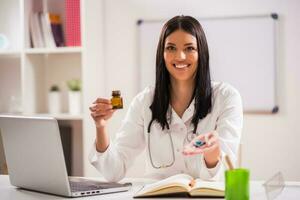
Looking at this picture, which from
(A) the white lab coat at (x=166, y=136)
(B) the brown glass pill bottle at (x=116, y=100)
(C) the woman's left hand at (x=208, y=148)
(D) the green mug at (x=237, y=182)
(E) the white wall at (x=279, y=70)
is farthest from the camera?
(E) the white wall at (x=279, y=70)

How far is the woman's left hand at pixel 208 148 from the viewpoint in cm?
159

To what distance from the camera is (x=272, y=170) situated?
137 inches

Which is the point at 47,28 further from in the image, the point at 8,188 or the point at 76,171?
the point at 8,188

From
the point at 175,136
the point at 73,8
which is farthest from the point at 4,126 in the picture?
the point at 73,8

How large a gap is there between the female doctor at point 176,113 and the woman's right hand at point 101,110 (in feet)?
0.25

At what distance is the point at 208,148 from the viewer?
1.66 meters

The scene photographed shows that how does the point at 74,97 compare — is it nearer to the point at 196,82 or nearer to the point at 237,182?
the point at 196,82

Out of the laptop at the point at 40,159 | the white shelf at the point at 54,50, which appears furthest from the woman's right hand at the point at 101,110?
the white shelf at the point at 54,50

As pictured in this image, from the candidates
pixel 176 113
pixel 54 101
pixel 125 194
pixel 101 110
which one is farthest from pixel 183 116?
pixel 54 101

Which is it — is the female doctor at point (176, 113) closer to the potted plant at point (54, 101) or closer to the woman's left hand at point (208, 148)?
the woman's left hand at point (208, 148)

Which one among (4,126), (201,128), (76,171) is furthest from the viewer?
(76,171)

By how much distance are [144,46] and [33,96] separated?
0.88 m

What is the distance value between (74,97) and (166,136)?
4.77 ft

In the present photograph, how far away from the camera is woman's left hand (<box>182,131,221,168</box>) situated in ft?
5.20
